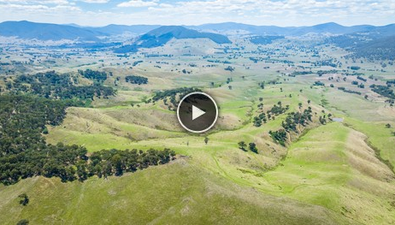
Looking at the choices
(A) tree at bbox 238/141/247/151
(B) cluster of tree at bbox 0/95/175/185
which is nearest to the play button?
(B) cluster of tree at bbox 0/95/175/185

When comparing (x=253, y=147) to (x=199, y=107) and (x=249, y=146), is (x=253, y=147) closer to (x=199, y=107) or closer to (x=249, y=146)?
(x=249, y=146)

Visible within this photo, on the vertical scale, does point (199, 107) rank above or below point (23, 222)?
above

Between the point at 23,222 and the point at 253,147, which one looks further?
the point at 253,147

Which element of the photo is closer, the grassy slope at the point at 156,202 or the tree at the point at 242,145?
the grassy slope at the point at 156,202

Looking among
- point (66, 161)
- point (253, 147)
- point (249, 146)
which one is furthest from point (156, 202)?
point (249, 146)

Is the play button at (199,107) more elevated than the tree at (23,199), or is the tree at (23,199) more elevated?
the play button at (199,107)

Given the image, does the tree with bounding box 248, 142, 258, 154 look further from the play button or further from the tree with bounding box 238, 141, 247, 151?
the play button

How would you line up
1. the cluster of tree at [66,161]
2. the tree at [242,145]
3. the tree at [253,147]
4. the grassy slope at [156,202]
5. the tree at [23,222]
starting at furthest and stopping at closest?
the tree at [253,147] → the tree at [242,145] → the cluster of tree at [66,161] → the tree at [23,222] → the grassy slope at [156,202]

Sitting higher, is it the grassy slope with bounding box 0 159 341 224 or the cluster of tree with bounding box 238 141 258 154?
the grassy slope with bounding box 0 159 341 224

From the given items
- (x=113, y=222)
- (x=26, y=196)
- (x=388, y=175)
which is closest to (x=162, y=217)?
(x=113, y=222)

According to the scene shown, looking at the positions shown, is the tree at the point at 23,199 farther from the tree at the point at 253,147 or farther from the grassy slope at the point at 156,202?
the tree at the point at 253,147

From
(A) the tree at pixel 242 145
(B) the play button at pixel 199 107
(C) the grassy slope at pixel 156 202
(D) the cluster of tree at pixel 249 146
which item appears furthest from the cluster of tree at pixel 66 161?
(B) the play button at pixel 199 107
